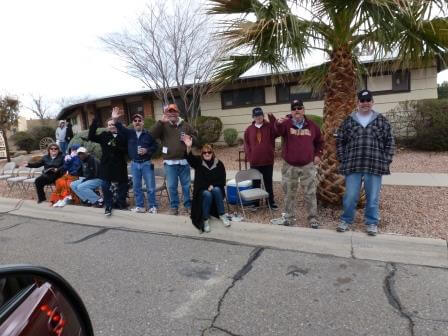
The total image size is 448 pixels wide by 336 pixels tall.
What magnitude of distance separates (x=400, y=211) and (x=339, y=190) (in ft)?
3.15

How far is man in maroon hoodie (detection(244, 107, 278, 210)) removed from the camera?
559 centimetres

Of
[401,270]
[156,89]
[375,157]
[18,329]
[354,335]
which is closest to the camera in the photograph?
[18,329]

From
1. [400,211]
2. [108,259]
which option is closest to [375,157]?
[400,211]

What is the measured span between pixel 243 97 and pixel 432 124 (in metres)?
6.91

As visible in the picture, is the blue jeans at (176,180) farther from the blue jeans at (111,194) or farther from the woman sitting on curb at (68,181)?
the woman sitting on curb at (68,181)

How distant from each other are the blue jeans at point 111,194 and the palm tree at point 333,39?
8.69 feet

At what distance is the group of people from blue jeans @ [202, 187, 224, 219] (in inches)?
0.6

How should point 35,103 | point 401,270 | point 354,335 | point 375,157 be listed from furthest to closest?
point 35,103
point 375,157
point 401,270
point 354,335

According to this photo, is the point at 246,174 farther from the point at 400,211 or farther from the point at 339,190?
the point at 400,211

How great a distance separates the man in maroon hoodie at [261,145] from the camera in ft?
18.4

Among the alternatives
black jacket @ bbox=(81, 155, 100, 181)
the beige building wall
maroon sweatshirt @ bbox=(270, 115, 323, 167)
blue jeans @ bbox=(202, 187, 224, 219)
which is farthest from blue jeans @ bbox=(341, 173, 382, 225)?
the beige building wall

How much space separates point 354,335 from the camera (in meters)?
2.64

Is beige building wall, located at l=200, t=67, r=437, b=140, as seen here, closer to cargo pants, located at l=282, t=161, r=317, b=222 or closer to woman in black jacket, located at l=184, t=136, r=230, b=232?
cargo pants, located at l=282, t=161, r=317, b=222

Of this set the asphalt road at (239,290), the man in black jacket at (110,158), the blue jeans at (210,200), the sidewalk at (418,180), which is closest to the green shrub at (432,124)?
the sidewalk at (418,180)
